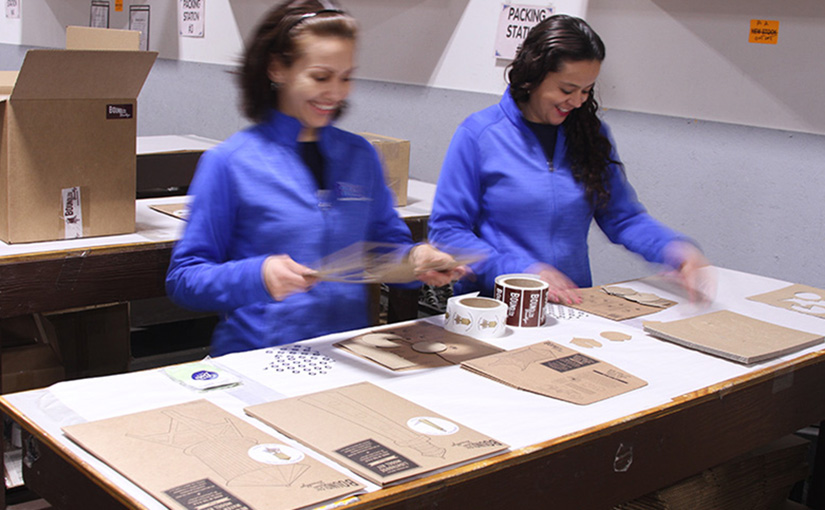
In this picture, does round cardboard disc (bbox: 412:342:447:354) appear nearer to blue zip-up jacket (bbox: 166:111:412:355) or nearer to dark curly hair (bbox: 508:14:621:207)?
blue zip-up jacket (bbox: 166:111:412:355)

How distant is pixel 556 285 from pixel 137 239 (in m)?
1.07

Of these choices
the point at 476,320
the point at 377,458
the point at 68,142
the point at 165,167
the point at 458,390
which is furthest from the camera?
the point at 165,167

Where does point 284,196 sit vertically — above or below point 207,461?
above

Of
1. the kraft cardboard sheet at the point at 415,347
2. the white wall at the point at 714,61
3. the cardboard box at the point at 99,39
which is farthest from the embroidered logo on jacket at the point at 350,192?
the white wall at the point at 714,61

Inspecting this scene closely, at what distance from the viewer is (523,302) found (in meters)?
1.58

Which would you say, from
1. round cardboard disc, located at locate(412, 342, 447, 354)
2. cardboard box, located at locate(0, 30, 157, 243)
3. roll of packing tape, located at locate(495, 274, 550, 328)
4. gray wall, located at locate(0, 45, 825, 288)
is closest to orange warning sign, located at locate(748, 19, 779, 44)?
gray wall, located at locate(0, 45, 825, 288)

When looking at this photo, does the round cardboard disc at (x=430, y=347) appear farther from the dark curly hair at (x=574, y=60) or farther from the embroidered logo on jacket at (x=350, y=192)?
the dark curly hair at (x=574, y=60)

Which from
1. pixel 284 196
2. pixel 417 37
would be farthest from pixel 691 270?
pixel 417 37

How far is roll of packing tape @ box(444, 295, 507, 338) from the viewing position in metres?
1.52

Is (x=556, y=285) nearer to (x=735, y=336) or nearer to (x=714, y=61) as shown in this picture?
(x=735, y=336)

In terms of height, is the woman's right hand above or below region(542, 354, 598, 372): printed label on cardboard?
above

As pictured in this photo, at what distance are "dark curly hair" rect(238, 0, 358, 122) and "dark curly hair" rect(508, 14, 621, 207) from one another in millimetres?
493

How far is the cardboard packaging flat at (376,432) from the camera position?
3.31 ft

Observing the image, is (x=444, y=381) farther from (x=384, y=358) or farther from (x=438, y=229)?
(x=438, y=229)
